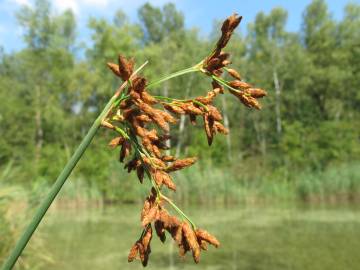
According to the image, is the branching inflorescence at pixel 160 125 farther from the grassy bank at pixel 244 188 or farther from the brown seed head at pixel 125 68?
the grassy bank at pixel 244 188

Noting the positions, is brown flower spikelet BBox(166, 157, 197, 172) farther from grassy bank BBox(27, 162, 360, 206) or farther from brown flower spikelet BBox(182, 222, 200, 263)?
grassy bank BBox(27, 162, 360, 206)

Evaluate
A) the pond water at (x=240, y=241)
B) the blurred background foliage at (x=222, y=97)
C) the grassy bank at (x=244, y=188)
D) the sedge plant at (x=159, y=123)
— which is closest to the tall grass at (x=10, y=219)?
the pond water at (x=240, y=241)

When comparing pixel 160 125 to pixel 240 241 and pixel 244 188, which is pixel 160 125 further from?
pixel 244 188

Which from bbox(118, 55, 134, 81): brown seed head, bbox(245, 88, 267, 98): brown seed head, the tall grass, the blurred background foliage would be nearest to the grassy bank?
the blurred background foliage

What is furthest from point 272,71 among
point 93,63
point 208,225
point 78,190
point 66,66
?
point 208,225

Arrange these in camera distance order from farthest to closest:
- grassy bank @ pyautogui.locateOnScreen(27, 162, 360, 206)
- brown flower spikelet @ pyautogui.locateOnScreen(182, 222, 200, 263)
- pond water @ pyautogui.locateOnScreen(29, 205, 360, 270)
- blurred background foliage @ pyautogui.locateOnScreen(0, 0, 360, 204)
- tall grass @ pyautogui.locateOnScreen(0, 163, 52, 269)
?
blurred background foliage @ pyautogui.locateOnScreen(0, 0, 360, 204) → grassy bank @ pyautogui.locateOnScreen(27, 162, 360, 206) → pond water @ pyautogui.locateOnScreen(29, 205, 360, 270) → tall grass @ pyautogui.locateOnScreen(0, 163, 52, 269) → brown flower spikelet @ pyautogui.locateOnScreen(182, 222, 200, 263)

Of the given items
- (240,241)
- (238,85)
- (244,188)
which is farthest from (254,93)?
(244,188)
